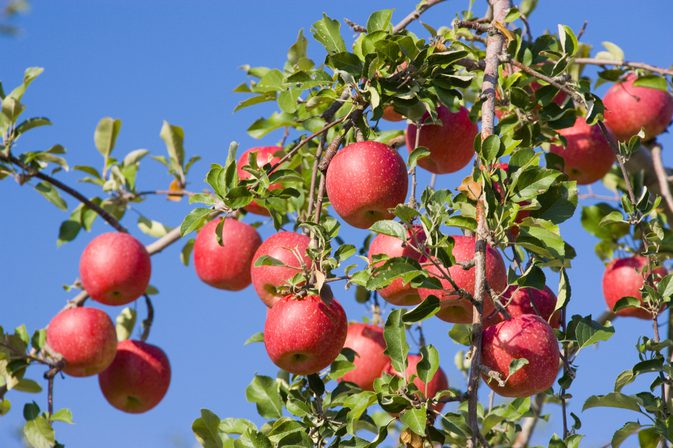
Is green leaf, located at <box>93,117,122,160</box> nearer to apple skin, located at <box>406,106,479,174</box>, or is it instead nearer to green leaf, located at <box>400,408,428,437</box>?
apple skin, located at <box>406,106,479,174</box>

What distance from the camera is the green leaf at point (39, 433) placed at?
294cm

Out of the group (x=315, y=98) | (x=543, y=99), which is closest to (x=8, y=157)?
(x=315, y=98)

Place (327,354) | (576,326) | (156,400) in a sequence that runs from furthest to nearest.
A: (156,400) → (327,354) → (576,326)

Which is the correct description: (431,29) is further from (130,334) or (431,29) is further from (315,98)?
(130,334)

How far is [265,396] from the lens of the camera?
241 cm

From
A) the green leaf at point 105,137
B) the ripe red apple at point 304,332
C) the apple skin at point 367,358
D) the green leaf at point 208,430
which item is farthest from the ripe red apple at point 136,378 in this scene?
the ripe red apple at point 304,332

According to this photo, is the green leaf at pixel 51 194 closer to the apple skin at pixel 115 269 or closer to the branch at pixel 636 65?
the apple skin at pixel 115 269

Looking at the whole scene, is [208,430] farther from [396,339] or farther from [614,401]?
[614,401]

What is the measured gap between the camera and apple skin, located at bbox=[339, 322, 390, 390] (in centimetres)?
289

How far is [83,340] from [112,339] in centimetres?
14

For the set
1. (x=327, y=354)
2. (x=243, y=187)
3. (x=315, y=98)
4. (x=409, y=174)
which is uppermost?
(x=315, y=98)

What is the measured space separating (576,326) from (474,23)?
33.1 inches

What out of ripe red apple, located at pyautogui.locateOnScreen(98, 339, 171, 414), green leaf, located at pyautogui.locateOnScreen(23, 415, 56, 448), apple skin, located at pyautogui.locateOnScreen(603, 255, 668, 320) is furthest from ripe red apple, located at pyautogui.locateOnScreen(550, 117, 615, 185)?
green leaf, located at pyautogui.locateOnScreen(23, 415, 56, 448)

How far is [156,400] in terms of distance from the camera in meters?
3.59
